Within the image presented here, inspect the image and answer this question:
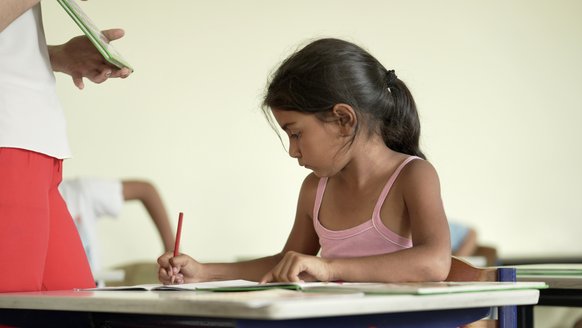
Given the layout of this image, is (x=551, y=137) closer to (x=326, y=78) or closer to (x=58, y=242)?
(x=326, y=78)

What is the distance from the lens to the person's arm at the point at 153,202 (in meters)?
3.83

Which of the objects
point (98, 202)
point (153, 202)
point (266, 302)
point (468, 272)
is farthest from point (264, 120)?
point (266, 302)

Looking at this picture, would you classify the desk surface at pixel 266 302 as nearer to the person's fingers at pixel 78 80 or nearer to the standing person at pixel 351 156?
the standing person at pixel 351 156

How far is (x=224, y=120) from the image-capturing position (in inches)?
186

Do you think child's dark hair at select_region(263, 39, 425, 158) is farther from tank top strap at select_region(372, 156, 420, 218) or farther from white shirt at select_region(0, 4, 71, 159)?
white shirt at select_region(0, 4, 71, 159)

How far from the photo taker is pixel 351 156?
1.84 metres

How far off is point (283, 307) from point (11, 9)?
0.75 metres

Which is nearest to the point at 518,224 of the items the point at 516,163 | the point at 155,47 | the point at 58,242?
the point at 516,163

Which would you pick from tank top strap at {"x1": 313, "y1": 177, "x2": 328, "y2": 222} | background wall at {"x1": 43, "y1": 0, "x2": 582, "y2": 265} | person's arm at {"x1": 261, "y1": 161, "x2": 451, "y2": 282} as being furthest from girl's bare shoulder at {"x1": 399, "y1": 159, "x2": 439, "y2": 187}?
background wall at {"x1": 43, "y1": 0, "x2": 582, "y2": 265}

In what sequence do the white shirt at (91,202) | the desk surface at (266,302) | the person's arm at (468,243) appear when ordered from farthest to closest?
1. the person's arm at (468,243)
2. the white shirt at (91,202)
3. the desk surface at (266,302)

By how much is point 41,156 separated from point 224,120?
3179mm

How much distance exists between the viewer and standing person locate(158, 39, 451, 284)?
1729 millimetres

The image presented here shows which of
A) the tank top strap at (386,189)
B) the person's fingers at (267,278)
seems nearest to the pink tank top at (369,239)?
the tank top strap at (386,189)

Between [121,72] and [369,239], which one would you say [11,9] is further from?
[369,239]
